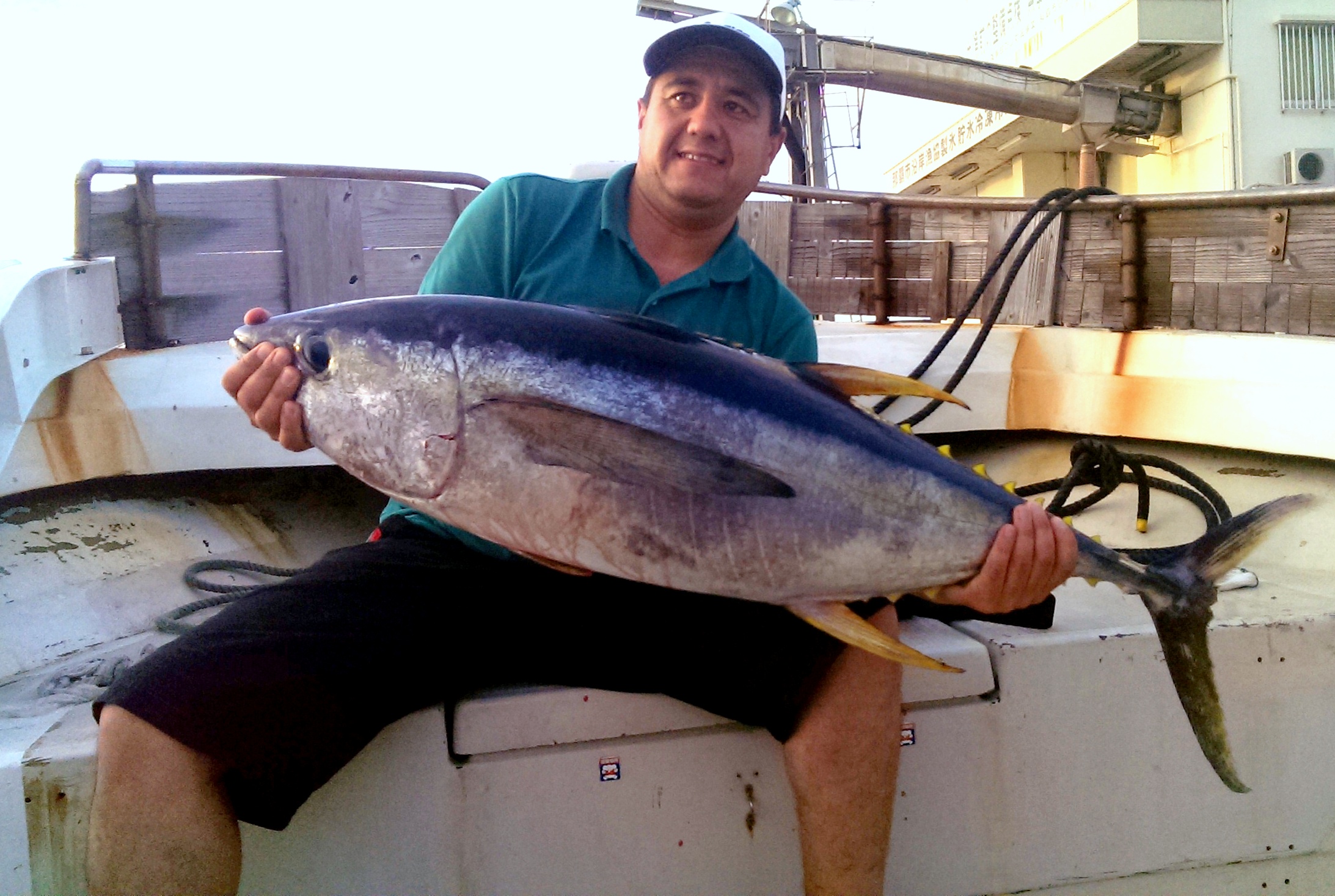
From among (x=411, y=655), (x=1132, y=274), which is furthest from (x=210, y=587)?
→ (x=1132, y=274)

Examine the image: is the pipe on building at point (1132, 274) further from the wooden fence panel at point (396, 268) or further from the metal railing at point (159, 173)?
the wooden fence panel at point (396, 268)

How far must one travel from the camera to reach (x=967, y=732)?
A: 196 cm

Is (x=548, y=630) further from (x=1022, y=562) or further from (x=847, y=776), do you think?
(x=1022, y=562)

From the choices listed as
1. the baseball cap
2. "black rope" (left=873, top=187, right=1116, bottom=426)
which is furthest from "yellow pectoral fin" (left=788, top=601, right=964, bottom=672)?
"black rope" (left=873, top=187, right=1116, bottom=426)

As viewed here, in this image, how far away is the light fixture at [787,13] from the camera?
12500mm

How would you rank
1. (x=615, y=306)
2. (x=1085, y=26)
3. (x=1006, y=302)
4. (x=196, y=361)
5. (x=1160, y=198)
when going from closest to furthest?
(x=615, y=306), (x=196, y=361), (x=1160, y=198), (x=1006, y=302), (x=1085, y=26)

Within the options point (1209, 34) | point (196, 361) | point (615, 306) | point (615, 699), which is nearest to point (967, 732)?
point (615, 699)

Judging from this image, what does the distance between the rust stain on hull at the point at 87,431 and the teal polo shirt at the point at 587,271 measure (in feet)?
4.44

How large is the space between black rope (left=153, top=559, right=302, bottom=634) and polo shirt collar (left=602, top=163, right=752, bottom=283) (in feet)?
4.45

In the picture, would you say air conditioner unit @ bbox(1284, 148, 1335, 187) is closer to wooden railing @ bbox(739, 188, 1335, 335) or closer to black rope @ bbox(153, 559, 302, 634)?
wooden railing @ bbox(739, 188, 1335, 335)

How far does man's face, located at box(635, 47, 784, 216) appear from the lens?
85.3 inches

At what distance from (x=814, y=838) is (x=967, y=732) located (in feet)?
1.63

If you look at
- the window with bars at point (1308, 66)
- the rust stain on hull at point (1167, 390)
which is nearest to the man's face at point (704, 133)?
the rust stain on hull at point (1167, 390)

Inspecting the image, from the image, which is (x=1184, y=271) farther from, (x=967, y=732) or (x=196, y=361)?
(x=196, y=361)
